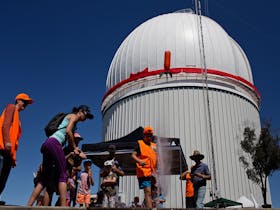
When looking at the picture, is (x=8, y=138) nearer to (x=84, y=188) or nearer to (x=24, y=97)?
(x=24, y=97)

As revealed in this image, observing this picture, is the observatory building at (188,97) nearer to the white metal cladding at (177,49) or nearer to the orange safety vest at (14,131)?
the white metal cladding at (177,49)

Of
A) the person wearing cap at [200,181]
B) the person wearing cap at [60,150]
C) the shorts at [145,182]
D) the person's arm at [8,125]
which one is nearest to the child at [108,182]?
the shorts at [145,182]

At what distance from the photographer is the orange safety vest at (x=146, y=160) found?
4.50 meters

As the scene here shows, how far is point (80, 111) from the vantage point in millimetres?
3883

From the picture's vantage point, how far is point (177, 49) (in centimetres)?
1520

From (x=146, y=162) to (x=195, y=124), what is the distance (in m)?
9.39

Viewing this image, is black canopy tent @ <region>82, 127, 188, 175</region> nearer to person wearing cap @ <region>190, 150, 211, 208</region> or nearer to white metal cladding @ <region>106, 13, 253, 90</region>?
person wearing cap @ <region>190, 150, 211, 208</region>

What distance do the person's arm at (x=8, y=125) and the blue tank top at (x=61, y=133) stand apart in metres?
0.50

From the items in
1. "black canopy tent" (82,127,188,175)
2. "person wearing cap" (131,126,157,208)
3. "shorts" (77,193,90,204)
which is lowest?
"shorts" (77,193,90,204)

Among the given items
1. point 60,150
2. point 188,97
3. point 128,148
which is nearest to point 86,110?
point 60,150

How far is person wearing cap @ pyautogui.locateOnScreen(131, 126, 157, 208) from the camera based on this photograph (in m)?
4.47

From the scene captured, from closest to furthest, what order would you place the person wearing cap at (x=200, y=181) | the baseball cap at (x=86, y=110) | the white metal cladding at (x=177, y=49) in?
the baseball cap at (x=86, y=110) < the person wearing cap at (x=200, y=181) < the white metal cladding at (x=177, y=49)

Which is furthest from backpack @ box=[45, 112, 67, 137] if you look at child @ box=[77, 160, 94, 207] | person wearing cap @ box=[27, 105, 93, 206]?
child @ box=[77, 160, 94, 207]

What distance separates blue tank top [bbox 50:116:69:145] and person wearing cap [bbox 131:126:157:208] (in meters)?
1.25
